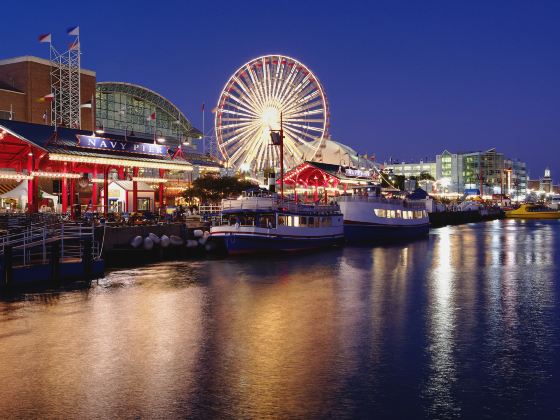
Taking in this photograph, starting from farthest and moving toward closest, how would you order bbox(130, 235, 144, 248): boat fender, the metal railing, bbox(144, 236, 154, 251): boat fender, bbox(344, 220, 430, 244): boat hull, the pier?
bbox(344, 220, 430, 244): boat hull
bbox(144, 236, 154, 251): boat fender
bbox(130, 235, 144, 248): boat fender
the metal railing
the pier

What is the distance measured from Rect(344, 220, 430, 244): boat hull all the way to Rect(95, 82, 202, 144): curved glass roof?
55874 millimetres

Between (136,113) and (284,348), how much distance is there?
376ft

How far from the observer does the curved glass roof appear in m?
118

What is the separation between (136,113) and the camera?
12612cm

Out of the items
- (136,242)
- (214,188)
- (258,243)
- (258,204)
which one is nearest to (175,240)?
(136,242)

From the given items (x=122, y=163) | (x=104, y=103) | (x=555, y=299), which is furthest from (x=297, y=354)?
(x=104, y=103)

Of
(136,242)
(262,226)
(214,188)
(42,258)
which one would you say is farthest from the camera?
(214,188)

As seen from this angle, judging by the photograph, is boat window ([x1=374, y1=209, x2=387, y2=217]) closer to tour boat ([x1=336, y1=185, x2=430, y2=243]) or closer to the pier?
tour boat ([x1=336, y1=185, x2=430, y2=243])

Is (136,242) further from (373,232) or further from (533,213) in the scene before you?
(533,213)

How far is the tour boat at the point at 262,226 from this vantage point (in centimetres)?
4734

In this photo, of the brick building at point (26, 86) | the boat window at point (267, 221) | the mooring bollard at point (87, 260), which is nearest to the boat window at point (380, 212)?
the boat window at point (267, 221)

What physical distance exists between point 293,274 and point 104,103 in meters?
92.2

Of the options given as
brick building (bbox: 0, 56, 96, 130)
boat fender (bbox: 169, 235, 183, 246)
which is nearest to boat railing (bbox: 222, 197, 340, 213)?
boat fender (bbox: 169, 235, 183, 246)

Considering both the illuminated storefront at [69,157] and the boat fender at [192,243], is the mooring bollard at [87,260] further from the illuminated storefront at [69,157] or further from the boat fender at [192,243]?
the boat fender at [192,243]
